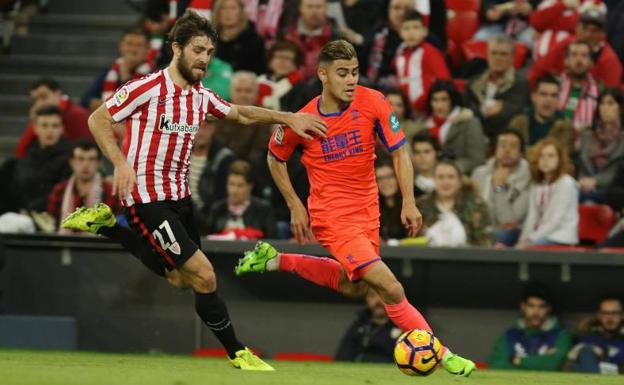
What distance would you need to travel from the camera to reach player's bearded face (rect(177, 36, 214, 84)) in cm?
904

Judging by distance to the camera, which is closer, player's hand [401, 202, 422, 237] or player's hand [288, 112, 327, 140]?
player's hand [401, 202, 422, 237]

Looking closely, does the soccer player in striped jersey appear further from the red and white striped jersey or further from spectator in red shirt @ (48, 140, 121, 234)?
spectator in red shirt @ (48, 140, 121, 234)

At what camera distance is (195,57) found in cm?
904

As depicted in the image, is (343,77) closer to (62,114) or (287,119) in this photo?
(287,119)

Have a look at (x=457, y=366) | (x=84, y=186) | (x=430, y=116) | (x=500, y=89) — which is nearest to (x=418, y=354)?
(x=457, y=366)

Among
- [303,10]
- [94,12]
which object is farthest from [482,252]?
[94,12]

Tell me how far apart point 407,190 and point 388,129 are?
431mm

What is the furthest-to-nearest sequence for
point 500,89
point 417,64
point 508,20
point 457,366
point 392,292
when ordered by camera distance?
1. point 508,20
2. point 417,64
3. point 500,89
4. point 392,292
5. point 457,366

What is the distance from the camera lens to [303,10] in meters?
15.0

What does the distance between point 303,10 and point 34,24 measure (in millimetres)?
4171

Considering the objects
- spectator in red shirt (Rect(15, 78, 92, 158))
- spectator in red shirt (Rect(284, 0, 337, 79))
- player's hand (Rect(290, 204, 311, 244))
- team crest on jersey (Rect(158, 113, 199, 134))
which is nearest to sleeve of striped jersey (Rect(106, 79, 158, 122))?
team crest on jersey (Rect(158, 113, 199, 134))

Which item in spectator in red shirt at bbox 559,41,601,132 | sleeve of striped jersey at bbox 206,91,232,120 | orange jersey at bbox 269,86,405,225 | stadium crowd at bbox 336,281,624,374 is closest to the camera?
orange jersey at bbox 269,86,405,225

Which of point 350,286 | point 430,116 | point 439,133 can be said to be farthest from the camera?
point 430,116

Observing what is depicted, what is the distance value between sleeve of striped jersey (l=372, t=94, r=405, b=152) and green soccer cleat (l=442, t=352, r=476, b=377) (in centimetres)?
140
